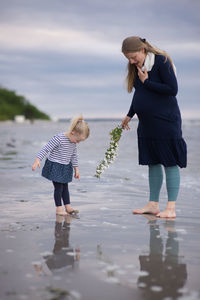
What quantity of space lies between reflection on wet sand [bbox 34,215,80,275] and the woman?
1.35 meters

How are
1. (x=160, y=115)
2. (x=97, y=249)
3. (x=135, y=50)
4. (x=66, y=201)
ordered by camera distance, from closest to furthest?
1. (x=97, y=249)
2. (x=135, y=50)
3. (x=160, y=115)
4. (x=66, y=201)

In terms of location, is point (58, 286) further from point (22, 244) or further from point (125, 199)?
point (125, 199)

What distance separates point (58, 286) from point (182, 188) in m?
4.87

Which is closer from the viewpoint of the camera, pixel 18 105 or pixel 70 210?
pixel 70 210

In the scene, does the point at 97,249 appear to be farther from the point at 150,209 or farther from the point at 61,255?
the point at 150,209

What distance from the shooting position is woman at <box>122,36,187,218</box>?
4902mm

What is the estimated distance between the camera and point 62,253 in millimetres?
3568

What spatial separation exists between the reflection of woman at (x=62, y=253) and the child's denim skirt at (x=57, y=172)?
932 millimetres

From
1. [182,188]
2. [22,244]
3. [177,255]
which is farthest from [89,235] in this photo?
[182,188]

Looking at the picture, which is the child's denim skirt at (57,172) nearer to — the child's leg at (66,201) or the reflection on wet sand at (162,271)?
the child's leg at (66,201)

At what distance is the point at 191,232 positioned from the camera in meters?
4.32

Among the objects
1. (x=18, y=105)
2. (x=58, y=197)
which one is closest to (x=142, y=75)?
(x=58, y=197)

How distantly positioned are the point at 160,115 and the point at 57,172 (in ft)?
A: 4.41

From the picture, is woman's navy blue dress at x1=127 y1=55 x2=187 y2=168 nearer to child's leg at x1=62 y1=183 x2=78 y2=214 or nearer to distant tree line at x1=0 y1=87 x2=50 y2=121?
child's leg at x1=62 y1=183 x2=78 y2=214
